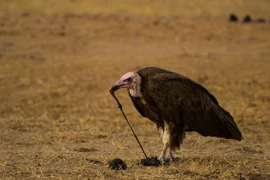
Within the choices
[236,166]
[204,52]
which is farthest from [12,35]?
[236,166]

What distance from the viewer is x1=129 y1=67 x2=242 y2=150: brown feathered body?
6.49m

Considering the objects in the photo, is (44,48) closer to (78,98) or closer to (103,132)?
(78,98)

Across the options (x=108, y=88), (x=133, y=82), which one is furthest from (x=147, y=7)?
(x=133, y=82)

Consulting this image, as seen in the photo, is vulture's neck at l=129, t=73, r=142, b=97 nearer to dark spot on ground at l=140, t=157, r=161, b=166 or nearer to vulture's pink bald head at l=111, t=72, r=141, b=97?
vulture's pink bald head at l=111, t=72, r=141, b=97

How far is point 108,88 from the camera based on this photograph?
12727 millimetres

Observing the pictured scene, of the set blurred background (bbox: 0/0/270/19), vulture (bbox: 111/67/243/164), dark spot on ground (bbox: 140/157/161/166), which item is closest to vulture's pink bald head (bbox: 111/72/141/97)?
vulture (bbox: 111/67/243/164)

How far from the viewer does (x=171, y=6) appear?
2475 centimetres

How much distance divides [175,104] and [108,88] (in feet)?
20.7

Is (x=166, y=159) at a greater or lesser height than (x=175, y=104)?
lesser

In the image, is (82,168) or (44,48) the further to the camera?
(44,48)

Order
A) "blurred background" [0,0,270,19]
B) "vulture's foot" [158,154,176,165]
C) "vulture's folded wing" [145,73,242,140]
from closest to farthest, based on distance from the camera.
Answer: "vulture's folded wing" [145,73,242,140]
"vulture's foot" [158,154,176,165]
"blurred background" [0,0,270,19]

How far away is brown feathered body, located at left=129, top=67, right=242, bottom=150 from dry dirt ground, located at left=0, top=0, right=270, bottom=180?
44cm

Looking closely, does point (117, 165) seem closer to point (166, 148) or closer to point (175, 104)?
point (166, 148)

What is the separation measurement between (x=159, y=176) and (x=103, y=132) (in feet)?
10.7
